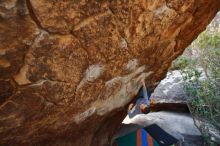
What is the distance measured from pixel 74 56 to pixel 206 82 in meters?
2.69

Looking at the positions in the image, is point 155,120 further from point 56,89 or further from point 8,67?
point 8,67

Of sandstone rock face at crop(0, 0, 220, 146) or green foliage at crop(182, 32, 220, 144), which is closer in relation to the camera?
sandstone rock face at crop(0, 0, 220, 146)

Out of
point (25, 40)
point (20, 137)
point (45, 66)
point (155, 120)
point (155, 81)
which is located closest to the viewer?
point (25, 40)

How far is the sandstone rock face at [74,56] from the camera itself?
5.98 feet

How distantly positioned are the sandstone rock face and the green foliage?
59.2 inches

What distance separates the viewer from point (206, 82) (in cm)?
439

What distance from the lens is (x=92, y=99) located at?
250 centimetres

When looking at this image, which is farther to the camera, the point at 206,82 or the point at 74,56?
the point at 206,82

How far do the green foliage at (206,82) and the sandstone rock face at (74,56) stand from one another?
4.93ft

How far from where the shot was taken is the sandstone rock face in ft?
5.98

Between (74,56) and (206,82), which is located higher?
(74,56)

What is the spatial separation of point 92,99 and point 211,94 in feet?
7.16

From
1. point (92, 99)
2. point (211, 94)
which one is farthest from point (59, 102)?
point (211, 94)

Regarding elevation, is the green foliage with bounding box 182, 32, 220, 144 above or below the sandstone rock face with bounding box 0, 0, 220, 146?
below
